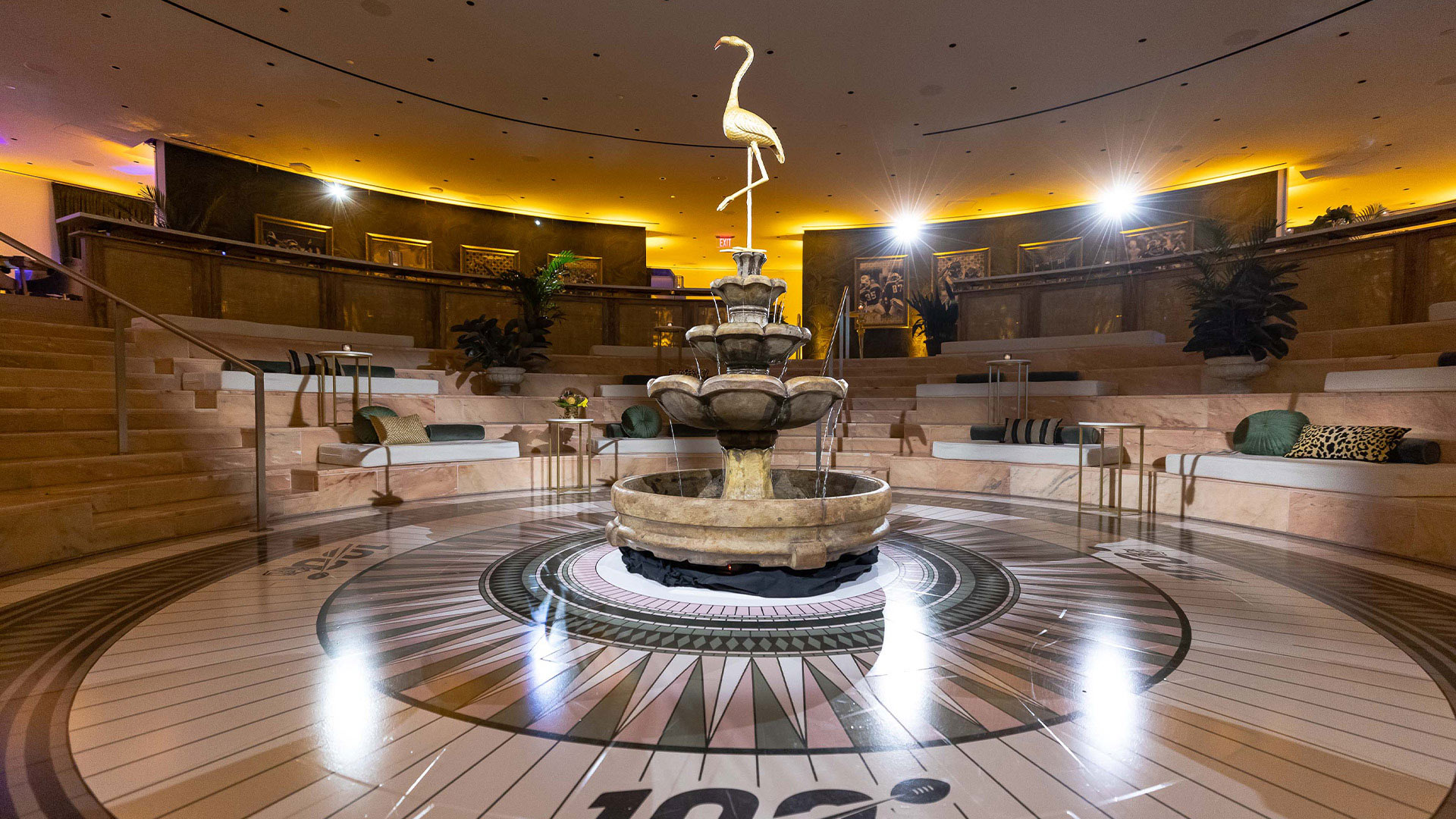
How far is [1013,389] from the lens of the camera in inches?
300

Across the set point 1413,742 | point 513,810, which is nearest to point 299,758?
point 513,810

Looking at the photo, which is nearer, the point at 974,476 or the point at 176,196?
the point at 974,476

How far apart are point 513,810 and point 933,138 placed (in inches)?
393

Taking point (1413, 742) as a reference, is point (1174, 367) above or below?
above

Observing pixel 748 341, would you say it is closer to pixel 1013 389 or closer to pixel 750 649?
pixel 750 649

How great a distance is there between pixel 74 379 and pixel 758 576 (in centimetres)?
608

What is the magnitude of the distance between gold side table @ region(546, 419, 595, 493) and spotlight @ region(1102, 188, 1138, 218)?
11060 mm

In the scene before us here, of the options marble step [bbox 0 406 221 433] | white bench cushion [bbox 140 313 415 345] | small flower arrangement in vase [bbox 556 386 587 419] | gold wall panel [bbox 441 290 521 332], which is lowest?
marble step [bbox 0 406 221 433]

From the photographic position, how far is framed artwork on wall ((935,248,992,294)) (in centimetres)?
1300

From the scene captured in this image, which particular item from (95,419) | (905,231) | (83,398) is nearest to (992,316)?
(905,231)

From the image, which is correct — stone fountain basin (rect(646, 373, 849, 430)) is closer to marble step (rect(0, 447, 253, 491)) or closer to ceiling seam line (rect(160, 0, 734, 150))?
marble step (rect(0, 447, 253, 491))

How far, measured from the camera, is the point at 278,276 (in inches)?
384

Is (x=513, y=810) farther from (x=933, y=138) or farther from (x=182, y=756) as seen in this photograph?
(x=933, y=138)

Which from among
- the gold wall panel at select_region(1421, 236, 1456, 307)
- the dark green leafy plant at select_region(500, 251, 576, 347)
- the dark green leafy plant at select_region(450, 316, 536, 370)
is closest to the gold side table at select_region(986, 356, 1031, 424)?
the gold wall panel at select_region(1421, 236, 1456, 307)
